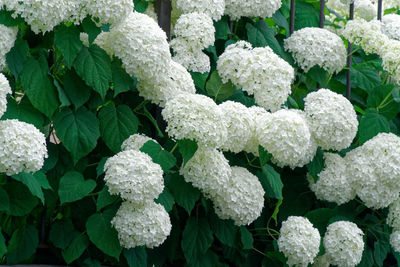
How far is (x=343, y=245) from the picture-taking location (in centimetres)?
338

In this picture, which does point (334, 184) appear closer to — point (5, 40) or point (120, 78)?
point (120, 78)

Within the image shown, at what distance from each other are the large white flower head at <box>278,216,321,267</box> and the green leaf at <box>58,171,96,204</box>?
111cm

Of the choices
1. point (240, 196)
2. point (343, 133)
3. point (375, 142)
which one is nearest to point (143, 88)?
point (240, 196)

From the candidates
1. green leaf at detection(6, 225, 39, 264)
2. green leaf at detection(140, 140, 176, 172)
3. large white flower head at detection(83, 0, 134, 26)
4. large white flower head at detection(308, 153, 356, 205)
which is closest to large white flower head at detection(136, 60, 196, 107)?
green leaf at detection(140, 140, 176, 172)

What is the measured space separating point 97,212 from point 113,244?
0.58 feet

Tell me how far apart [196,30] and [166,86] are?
387 millimetres

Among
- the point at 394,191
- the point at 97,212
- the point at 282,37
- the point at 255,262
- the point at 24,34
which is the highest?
the point at 24,34

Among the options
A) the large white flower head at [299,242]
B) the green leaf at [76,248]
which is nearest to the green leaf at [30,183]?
the green leaf at [76,248]

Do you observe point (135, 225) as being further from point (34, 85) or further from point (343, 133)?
point (343, 133)

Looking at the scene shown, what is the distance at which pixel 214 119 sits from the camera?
2775mm

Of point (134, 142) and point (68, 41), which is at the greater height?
point (68, 41)

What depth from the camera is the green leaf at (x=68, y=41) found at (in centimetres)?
269

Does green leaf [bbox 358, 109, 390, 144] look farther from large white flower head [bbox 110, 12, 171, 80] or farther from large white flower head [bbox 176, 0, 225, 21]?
large white flower head [bbox 110, 12, 171, 80]

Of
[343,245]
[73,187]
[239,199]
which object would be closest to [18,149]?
[73,187]
